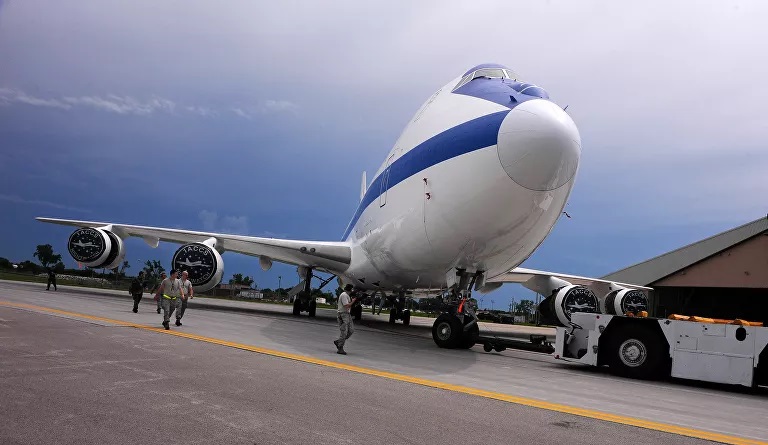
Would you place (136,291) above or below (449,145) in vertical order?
below

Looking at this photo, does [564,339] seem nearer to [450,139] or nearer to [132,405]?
[450,139]

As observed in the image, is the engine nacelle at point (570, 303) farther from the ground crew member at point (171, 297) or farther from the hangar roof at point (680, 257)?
the ground crew member at point (171, 297)

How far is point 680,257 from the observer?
32938mm

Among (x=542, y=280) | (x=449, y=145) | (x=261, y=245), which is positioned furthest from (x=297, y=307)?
(x=449, y=145)

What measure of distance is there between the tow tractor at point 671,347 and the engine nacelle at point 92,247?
17777 millimetres

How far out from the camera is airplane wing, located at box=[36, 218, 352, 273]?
19016 millimetres

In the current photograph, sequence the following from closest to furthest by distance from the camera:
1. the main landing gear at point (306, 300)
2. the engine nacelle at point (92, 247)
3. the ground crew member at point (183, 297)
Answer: the ground crew member at point (183, 297) → the engine nacelle at point (92, 247) → the main landing gear at point (306, 300)

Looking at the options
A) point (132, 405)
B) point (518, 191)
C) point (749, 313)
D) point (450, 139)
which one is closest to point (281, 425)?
point (132, 405)

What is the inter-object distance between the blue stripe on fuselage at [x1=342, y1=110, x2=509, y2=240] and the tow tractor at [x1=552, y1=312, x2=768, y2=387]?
4.47 m

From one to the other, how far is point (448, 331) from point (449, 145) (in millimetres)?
4269

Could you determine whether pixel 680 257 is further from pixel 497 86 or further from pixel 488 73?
pixel 497 86

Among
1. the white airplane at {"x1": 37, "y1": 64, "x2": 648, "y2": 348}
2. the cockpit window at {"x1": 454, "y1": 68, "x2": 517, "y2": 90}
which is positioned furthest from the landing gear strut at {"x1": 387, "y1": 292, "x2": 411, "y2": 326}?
the cockpit window at {"x1": 454, "y1": 68, "x2": 517, "y2": 90}

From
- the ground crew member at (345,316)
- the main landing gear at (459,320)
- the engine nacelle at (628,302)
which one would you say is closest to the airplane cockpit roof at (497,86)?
the main landing gear at (459,320)

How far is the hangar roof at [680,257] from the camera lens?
29.3 meters
